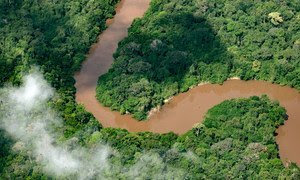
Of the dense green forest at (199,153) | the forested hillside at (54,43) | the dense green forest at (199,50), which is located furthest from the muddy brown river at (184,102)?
the dense green forest at (199,153)

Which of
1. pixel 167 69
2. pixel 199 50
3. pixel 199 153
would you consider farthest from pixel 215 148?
pixel 199 50

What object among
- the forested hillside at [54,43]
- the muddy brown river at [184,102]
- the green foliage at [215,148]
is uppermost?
the forested hillside at [54,43]

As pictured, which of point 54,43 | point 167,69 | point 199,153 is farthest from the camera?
point 54,43

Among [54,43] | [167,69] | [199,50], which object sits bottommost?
[167,69]

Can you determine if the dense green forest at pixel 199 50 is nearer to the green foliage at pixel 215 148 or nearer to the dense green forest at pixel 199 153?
the green foliage at pixel 215 148

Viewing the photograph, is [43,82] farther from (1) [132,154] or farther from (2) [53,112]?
(1) [132,154]

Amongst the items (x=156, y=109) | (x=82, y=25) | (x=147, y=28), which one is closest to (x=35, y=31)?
(x=82, y=25)

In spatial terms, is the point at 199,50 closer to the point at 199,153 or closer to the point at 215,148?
the point at 215,148
